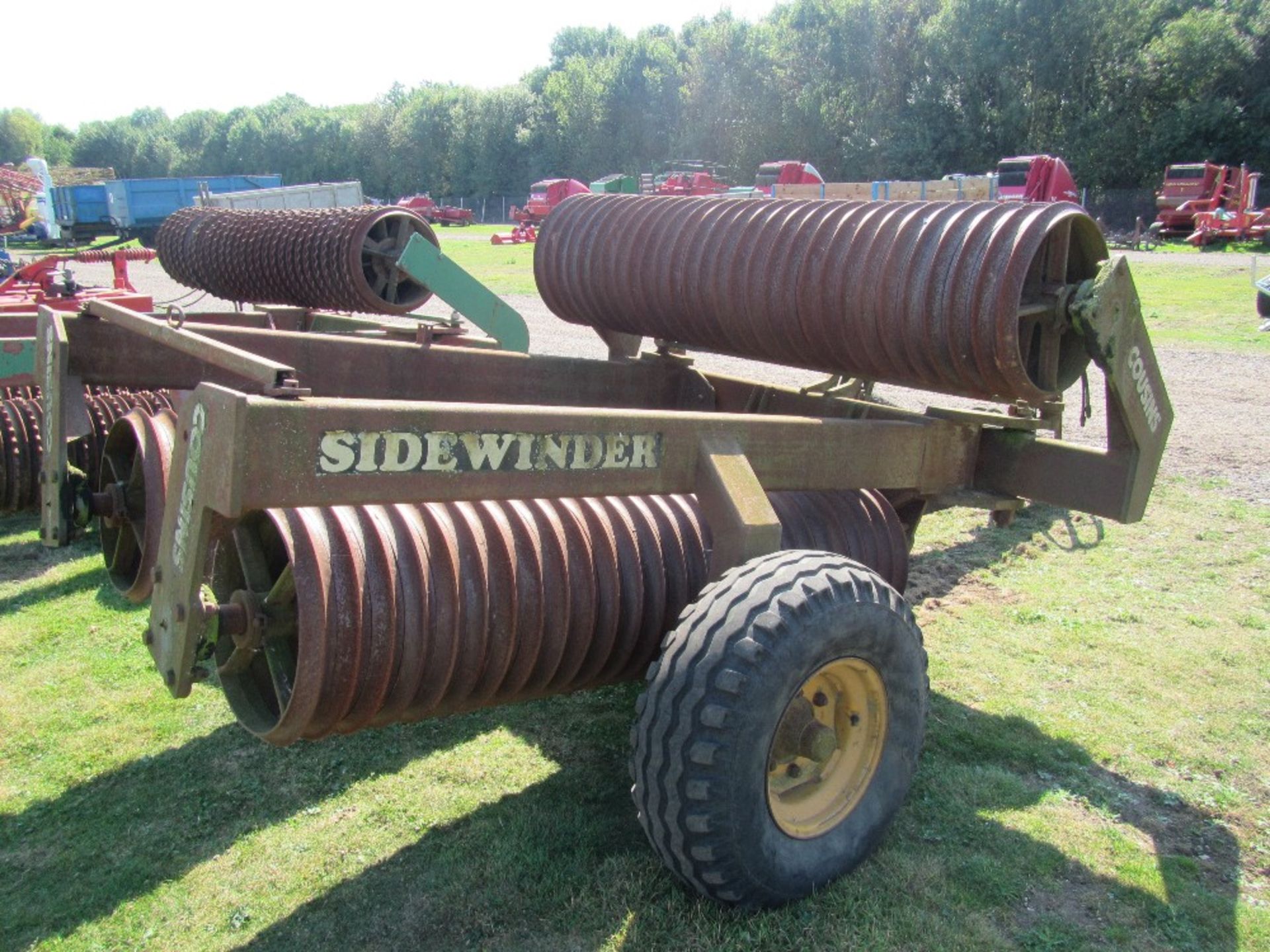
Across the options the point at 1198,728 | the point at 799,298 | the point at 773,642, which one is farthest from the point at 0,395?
the point at 1198,728

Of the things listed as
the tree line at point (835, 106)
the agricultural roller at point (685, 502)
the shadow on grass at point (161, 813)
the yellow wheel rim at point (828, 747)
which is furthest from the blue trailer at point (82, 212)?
the yellow wheel rim at point (828, 747)

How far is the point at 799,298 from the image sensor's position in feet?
12.9

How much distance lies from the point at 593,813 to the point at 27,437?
13.4 ft

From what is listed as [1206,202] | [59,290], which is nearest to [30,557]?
[59,290]

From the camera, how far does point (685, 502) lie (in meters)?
3.68

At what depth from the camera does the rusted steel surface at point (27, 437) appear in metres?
5.65

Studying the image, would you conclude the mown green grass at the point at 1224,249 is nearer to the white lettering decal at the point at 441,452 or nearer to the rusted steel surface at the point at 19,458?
the rusted steel surface at the point at 19,458

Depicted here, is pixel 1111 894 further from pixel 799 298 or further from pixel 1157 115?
pixel 1157 115

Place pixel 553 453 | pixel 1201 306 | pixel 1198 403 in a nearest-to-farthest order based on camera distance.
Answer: pixel 553 453 → pixel 1198 403 → pixel 1201 306

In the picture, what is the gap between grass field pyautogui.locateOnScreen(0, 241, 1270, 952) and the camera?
2822 mm

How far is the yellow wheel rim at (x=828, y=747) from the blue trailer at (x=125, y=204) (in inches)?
1446

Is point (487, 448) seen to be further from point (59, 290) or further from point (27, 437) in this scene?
point (59, 290)

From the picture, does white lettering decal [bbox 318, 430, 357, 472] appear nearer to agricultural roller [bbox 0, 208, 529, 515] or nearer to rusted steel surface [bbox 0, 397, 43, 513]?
agricultural roller [bbox 0, 208, 529, 515]

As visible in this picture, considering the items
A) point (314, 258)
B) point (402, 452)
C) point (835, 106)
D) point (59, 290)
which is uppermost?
point (835, 106)
